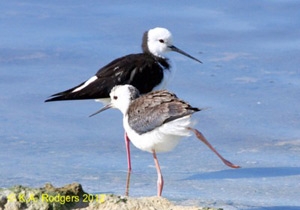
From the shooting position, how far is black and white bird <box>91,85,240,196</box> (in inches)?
240

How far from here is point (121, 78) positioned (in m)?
7.95

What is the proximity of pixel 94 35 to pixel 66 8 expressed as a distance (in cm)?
81

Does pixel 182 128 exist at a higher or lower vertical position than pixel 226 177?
higher

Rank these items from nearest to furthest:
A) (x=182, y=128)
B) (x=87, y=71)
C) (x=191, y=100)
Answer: (x=182, y=128) < (x=191, y=100) < (x=87, y=71)

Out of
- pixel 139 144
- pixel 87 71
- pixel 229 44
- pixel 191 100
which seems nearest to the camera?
pixel 139 144

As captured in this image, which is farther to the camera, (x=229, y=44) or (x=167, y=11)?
(x=167, y=11)

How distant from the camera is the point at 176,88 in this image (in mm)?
8555

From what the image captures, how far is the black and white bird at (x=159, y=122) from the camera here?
6102 millimetres

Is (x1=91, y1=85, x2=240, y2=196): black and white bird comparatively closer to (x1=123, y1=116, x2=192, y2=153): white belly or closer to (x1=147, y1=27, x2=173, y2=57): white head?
(x1=123, y1=116, x2=192, y2=153): white belly

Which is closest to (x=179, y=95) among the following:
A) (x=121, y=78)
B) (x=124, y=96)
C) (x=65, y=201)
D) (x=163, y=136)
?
(x=121, y=78)

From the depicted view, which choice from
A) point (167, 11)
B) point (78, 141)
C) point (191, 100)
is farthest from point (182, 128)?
point (167, 11)

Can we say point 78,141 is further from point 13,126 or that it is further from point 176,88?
point 176,88

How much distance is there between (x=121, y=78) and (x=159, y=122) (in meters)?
1.74

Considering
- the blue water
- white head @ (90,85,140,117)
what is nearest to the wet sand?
the blue water
